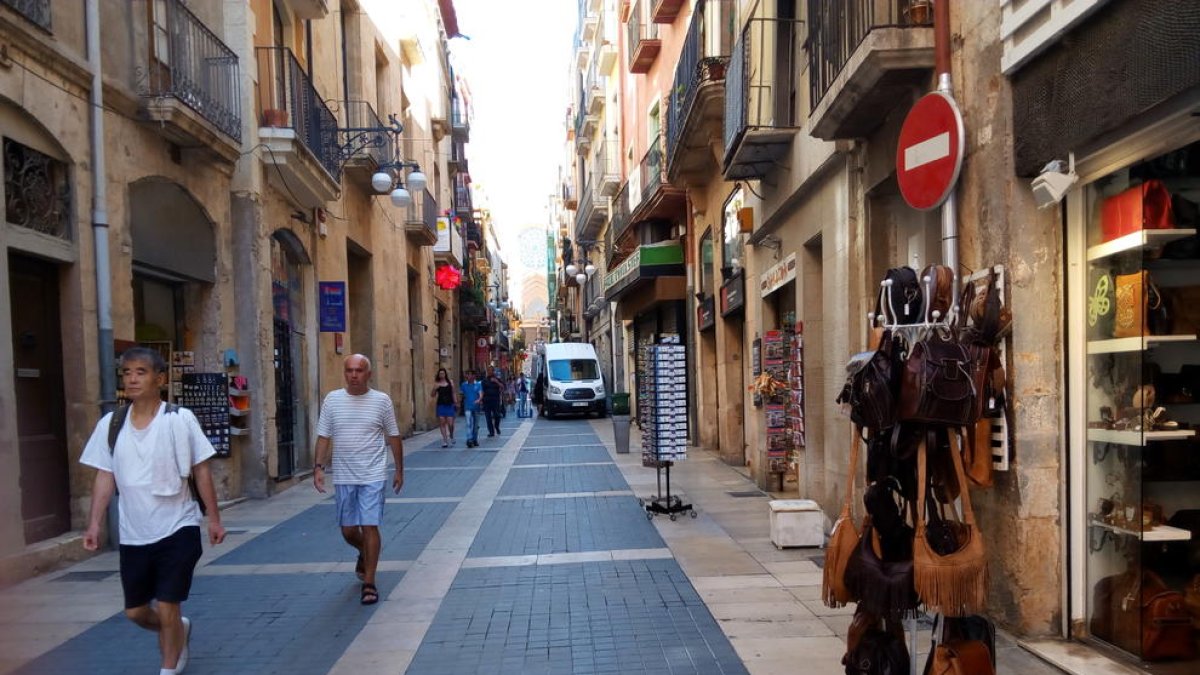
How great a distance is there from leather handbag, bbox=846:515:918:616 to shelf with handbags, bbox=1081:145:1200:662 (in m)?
1.64

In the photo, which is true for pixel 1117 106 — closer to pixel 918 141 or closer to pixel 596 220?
pixel 918 141

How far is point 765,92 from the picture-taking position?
1041cm

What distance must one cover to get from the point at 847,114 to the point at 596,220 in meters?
29.3

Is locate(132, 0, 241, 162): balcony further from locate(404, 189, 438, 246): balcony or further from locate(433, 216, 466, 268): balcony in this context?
locate(433, 216, 466, 268): balcony

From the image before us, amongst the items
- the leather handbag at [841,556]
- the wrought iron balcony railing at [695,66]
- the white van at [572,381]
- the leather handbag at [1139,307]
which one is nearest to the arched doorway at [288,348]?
the wrought iron balcony railing at [695,66]

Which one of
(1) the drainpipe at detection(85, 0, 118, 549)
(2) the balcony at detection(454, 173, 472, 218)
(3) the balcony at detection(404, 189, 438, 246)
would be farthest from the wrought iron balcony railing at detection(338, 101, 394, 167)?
(2) the balcony at detection(454, 173, 472, 218)

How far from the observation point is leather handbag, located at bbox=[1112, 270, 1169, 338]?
450 centimetres

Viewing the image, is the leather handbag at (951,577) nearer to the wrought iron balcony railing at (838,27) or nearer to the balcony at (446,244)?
the wrought iron balcony railing at (838,27)

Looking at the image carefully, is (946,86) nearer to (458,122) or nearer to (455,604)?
(455,604)

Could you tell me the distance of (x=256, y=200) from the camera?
1209 centimetres

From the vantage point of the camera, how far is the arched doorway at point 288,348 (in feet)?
45.0

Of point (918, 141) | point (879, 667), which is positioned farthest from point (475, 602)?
point (918, 141)

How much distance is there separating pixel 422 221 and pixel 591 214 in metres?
11.3

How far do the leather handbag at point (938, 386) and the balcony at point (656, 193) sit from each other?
14.6 metres
